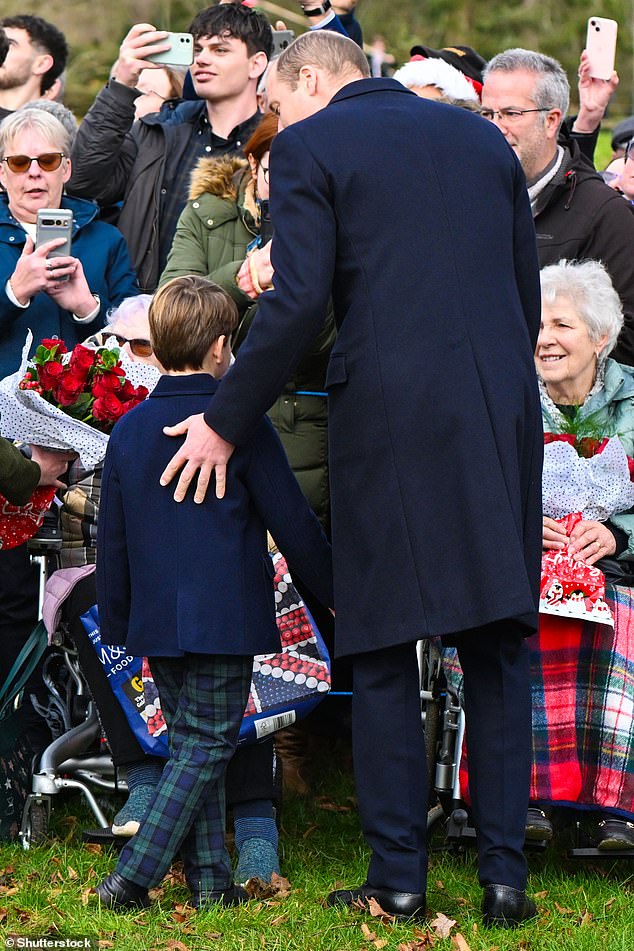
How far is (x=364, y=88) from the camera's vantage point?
394 cm

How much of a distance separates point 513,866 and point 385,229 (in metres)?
1.73

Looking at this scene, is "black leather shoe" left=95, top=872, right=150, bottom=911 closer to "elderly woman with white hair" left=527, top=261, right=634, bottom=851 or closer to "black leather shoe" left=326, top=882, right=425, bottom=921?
"black leather shoe" left=326, top=882, right=425, bottom=921

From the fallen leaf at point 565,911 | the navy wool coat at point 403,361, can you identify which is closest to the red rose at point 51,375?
the navy wool coat at point 403,361

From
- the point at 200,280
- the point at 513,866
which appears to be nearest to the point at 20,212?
the point at 200,280

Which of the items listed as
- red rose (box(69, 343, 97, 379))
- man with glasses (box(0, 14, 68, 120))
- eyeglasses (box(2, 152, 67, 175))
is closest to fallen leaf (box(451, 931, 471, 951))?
red rose (box(69, 343, 97, 379))

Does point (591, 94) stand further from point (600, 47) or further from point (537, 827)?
point (537, 827)

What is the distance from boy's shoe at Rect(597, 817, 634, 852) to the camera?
14.1 ft

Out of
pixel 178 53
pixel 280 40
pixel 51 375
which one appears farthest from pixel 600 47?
pixel 51 375

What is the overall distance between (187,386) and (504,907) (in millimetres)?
1670

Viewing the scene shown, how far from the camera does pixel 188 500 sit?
400 cm

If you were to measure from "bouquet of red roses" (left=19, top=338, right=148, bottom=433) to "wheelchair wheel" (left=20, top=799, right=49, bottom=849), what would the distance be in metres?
1.26

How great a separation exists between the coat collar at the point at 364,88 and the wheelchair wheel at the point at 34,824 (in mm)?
2460

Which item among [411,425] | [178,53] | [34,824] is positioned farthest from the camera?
[178,53]

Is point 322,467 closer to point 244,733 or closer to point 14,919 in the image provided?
point 244,733
